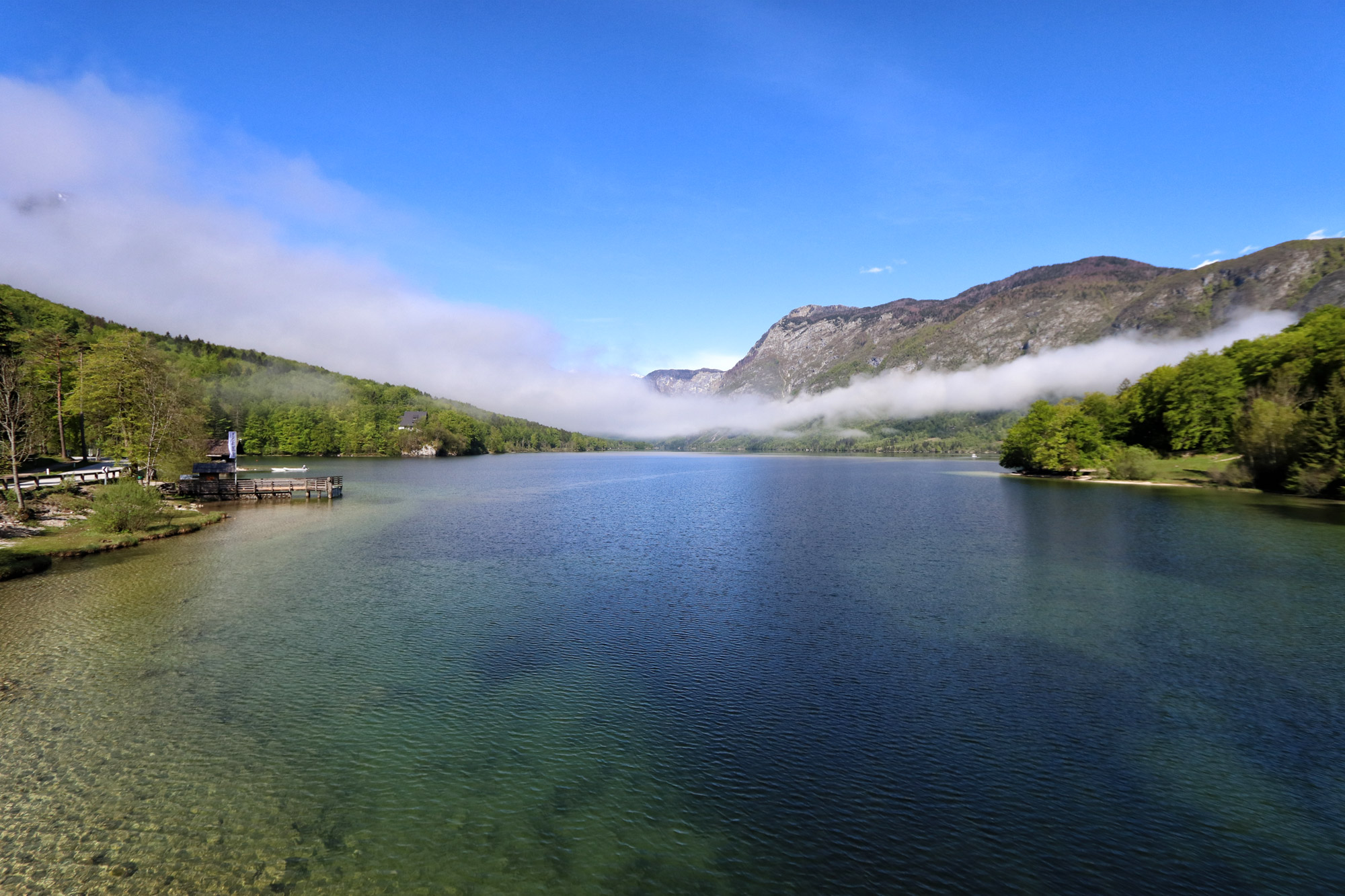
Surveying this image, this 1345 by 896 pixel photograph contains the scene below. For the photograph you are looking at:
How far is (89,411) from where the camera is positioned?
55375 millimetres

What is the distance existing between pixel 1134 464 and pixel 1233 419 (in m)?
11.9

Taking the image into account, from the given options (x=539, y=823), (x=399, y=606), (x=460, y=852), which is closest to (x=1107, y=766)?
(x=539, y=823)

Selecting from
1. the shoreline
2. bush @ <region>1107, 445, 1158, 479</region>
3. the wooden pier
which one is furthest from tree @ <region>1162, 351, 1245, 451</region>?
the wooden pier

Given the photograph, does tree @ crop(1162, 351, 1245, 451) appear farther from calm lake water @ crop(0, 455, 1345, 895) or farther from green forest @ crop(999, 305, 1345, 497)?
calm lake water @ crop(0, 455, 1345, 895)

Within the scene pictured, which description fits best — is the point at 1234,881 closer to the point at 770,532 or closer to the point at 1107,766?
the point at 1107,766

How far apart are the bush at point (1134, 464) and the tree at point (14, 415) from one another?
375 ft

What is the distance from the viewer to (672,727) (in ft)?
44.5

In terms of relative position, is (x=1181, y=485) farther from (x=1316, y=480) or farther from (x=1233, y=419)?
(x=1316, y=480)

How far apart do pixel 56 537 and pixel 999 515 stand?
212ft

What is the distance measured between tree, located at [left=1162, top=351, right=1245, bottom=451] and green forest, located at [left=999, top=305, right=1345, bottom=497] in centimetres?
12

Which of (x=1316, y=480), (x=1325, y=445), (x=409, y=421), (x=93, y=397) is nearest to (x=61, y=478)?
(x=93, y=397)

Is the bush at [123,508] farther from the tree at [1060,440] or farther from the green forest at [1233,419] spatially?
the tree at [1060,440]

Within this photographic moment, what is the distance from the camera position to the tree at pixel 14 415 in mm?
36438

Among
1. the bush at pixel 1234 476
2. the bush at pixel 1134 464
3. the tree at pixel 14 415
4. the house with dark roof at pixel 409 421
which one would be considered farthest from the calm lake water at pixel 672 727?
the house with dark roof at pixel 409 421
